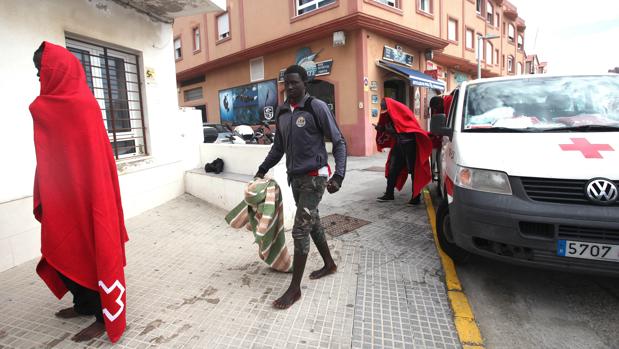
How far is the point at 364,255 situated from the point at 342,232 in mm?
811

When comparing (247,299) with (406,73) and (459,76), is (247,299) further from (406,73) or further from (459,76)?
(459,76)

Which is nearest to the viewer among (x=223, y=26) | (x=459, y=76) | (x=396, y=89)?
(x=396, y=89)

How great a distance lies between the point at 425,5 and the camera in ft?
53.9

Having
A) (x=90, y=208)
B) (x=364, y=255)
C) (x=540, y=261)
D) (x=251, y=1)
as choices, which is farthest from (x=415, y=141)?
(x=251, y=1)

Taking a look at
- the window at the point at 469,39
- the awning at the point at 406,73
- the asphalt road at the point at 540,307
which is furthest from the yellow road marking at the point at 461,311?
the window at the point at 469,39

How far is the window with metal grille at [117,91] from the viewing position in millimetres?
5113

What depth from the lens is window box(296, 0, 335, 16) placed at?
538 inches

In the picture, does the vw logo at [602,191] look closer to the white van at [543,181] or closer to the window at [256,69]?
the white van at [543,181]

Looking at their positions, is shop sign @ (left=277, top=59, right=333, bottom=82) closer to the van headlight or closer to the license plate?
the van headlight

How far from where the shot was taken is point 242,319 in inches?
110

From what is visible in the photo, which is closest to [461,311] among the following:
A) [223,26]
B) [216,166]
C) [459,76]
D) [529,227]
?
[529,227]

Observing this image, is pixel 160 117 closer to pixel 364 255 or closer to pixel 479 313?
pixel 364 255

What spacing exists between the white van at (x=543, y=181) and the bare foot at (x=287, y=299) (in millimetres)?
1447

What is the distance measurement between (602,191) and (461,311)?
1.32 metres
